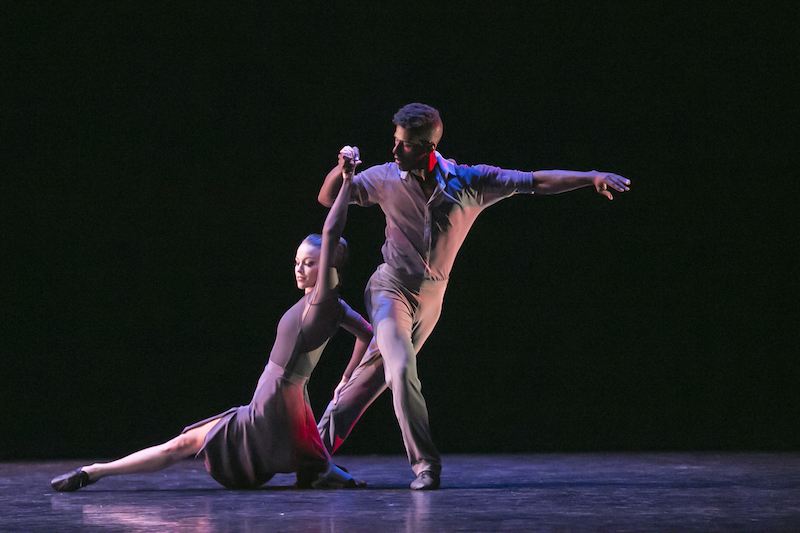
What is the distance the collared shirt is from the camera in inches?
148

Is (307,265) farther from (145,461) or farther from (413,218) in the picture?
(145,461)

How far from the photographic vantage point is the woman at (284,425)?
3523 mm

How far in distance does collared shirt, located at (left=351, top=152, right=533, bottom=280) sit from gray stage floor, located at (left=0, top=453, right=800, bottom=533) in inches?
35.2

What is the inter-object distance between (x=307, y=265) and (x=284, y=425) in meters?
0.62

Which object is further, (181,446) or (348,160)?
(348,160)

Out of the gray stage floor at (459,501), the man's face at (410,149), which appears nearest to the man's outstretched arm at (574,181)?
the man's face at (410,149)

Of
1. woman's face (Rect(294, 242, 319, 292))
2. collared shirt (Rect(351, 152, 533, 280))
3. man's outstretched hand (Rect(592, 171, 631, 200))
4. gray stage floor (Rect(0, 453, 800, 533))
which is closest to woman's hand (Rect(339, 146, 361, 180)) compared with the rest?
collared shirt (Rect(351, 152, 533, 280))

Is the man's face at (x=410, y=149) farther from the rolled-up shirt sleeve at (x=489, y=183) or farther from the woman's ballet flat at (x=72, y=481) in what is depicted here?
the woman's ballet flat at (x=72, y=481)

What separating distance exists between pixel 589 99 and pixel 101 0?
268 cm

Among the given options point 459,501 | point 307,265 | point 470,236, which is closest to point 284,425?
point 307,265

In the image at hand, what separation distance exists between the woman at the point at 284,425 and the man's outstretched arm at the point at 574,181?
72cm

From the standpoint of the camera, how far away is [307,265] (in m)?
3.72

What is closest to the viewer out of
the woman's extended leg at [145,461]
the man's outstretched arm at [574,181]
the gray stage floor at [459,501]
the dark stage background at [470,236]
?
the gray stage floor at [459,501]

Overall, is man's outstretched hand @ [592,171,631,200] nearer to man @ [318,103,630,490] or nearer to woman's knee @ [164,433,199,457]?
man @ [318,103,630,490]
